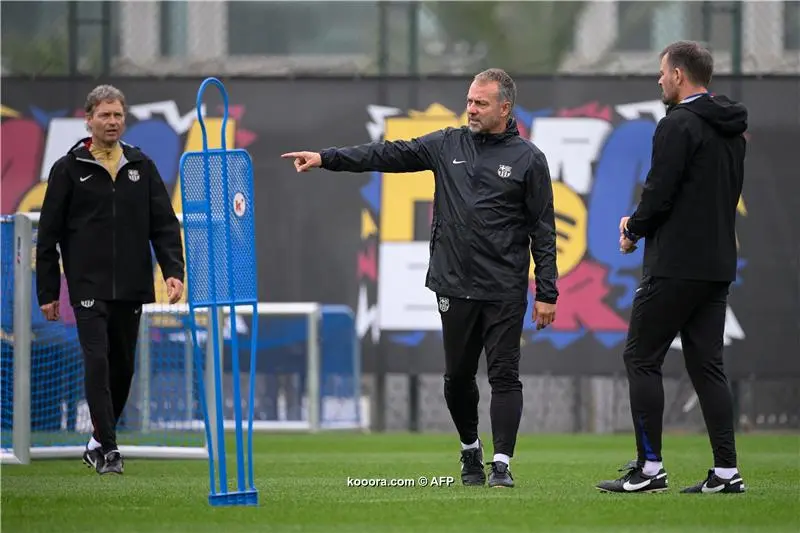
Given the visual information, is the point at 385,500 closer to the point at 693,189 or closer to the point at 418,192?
the point at 693,189

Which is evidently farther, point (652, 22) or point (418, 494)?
point (652, 22)

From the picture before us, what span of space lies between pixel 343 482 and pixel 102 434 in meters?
1.54

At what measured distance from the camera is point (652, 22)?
53.7ft

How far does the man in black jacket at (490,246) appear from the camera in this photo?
8.00 m

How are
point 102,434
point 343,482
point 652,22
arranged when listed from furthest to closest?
point 652,22
point 102,434
point 343,482

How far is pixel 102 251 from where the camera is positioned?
9.22 metres

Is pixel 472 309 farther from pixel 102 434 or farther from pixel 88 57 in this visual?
pixel 88 57

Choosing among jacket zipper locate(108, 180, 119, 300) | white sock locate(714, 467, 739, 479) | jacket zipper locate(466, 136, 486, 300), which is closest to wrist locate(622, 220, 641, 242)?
jacket zipper locate(466, 136, 486, 300)

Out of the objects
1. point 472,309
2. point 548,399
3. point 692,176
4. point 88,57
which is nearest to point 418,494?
point 472,309

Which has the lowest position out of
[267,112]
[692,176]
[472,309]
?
[472,309]

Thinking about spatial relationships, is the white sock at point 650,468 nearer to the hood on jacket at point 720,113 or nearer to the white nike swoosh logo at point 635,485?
the white nike swoosh logo at point 635,485

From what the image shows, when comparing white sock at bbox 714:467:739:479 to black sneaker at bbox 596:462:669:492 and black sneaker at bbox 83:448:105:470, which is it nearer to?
black sneaker at bbox 596:462:669:492

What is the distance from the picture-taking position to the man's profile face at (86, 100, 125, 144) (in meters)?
9.20

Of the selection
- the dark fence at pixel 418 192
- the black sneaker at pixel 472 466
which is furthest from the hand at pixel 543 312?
the dark fence at pixel 418 192
